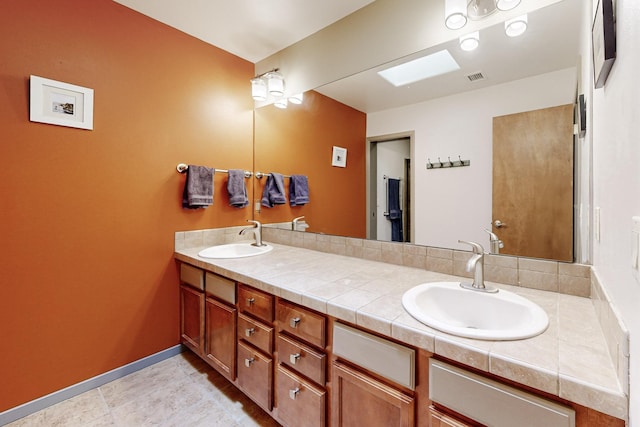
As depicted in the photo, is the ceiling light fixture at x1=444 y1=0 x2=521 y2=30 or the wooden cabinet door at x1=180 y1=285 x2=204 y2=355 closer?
the ceiling light fixture at x1=444 y1=0 x2=521 y2=30

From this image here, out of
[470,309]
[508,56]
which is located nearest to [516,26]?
[508,56]

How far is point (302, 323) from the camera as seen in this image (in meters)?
1.23

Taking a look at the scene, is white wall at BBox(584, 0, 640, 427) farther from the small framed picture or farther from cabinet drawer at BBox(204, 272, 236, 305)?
cabinet drawer at BBox(204, 272, 236, 305)

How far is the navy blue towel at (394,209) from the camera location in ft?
5.58

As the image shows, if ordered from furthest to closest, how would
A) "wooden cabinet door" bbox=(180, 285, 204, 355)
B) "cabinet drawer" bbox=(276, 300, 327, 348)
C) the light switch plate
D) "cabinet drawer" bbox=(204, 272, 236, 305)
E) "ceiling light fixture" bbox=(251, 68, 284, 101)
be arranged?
"ceiling light fixture" bbox=(251, 68, 284, 101) → "wooden cabinet door" bbox=(180, 285, 204, 355) → "cabinet drawer" bbox=(204, 272, 236, 305) → "cabinet drawer" bbox=(276, 300, 327, 348) → the light switch plate

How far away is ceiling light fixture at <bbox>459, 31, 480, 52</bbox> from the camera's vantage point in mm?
1386

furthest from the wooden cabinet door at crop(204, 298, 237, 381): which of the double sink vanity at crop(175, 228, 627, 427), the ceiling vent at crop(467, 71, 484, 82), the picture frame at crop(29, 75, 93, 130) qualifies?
the ceiling vent at crop(467, 71, 484, 82)

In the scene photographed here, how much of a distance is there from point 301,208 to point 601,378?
1.94 metres

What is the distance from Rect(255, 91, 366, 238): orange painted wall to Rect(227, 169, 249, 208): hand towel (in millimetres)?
212

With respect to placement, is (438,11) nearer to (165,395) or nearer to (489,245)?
(489,245)

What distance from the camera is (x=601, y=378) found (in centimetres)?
63

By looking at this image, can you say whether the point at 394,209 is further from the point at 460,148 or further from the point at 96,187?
the point at 96,187

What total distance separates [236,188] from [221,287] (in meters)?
0.96

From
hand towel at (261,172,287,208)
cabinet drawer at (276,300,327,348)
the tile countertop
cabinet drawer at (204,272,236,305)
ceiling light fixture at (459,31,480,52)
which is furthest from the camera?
hand towel at (261,172,287,208)
